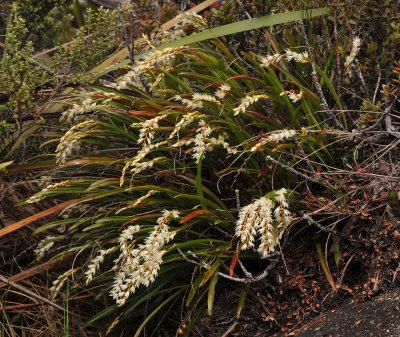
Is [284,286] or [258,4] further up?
[258,4]

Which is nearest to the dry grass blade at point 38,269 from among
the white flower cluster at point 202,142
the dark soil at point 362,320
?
the white flower cluster at point 202,142

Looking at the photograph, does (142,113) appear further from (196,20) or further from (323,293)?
(323,293)

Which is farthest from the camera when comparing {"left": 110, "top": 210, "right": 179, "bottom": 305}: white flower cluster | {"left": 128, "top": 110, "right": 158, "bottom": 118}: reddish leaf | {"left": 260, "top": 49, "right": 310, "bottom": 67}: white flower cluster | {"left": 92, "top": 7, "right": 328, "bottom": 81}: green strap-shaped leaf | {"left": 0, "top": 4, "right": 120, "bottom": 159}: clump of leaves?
{"left": 0, "top": 4, "right": 120, "bottom": 159}: clump of leaves

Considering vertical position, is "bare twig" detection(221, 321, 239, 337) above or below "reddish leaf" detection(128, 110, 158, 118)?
below

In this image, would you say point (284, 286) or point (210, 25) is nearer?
point (284, 286)

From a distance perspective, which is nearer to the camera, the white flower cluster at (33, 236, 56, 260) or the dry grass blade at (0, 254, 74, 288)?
the white flower cluster at (33, 236, 56, 260)

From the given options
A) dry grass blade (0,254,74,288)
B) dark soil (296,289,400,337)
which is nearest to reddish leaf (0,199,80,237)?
dry grass blade (0,254,74,288)

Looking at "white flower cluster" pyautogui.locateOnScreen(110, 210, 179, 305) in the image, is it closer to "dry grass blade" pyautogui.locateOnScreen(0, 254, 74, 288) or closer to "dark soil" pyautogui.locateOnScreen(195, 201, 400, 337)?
"dark soil" pyautogui.locateOnScreen(195, 201, 400, 337)

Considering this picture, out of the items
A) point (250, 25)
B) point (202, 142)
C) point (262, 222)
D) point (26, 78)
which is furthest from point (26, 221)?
point (250, 25)

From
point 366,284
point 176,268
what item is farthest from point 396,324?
point 176,268

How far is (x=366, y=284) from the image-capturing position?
210 cm

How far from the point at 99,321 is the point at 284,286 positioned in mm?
1050

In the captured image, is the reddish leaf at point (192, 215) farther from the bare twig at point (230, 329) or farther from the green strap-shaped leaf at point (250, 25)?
the green strap-shaped leaf at point (250, 25)

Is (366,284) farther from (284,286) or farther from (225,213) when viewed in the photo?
(225,213)
